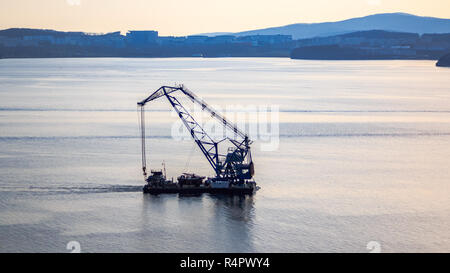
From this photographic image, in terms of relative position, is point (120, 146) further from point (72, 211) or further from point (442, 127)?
point (442, 127)

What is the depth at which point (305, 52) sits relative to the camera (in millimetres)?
197875

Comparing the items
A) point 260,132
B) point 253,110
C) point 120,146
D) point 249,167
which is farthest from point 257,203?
point 253,110

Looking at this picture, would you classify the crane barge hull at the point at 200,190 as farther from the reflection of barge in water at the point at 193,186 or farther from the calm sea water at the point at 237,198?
the calm sea water at the point at 237,198

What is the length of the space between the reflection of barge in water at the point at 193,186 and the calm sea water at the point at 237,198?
521 mm

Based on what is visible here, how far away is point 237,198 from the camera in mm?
28609

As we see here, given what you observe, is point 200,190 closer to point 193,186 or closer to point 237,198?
point 193,186

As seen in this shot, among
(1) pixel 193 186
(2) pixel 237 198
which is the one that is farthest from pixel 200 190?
(2) pixel 237 198

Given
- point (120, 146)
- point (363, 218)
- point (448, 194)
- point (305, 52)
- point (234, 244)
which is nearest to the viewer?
point (234, 244)

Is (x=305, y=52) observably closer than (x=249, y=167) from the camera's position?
No

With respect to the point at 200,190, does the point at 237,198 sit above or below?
below

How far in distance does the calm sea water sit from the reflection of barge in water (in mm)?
521

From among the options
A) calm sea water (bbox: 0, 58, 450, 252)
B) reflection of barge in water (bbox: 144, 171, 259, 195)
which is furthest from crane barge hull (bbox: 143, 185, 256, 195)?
calm sea water (bbox: 0, 58, 450, 252)

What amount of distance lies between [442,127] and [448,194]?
2239 centimetres

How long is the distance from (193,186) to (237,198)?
187 centimetres
